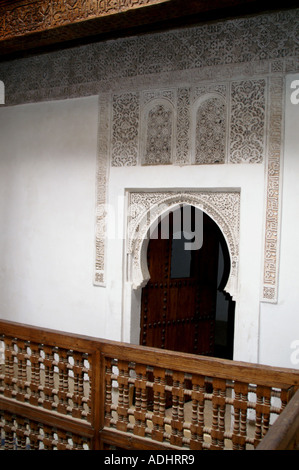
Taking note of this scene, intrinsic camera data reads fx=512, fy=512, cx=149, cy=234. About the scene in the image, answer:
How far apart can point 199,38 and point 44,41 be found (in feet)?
3.79

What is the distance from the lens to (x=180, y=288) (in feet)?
15.1

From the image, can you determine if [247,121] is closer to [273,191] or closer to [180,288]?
[273,191]

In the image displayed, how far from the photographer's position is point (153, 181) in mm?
4070

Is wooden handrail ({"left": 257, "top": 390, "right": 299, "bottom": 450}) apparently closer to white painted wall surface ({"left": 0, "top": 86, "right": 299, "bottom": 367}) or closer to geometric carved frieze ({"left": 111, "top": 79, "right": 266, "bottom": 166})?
white painted wall surface ({"left": 0, "top": 86, "right": 299, "bottom": 367})

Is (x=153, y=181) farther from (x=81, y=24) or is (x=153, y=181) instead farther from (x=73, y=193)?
(x=81, y=24)

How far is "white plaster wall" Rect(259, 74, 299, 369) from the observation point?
347 cm

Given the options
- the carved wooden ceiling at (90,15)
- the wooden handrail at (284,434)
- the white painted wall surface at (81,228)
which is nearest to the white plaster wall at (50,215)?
the white painted wall surface at (81,228)

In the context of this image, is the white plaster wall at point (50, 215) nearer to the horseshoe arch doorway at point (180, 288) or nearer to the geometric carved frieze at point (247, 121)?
the horseshoe arch doorway at point (180, 288)

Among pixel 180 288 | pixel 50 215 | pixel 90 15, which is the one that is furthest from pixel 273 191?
pixel 50 215

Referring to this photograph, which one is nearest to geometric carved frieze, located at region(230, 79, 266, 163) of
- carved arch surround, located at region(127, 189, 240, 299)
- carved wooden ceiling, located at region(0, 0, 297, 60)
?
carved arch surround, located at region(127, 189, 240, 299)

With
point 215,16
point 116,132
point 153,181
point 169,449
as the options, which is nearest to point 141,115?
point 116,132

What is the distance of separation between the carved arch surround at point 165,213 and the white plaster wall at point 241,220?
0.06 meters

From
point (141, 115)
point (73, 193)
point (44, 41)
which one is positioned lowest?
point (73, 193)

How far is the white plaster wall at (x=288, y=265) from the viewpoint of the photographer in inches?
137
